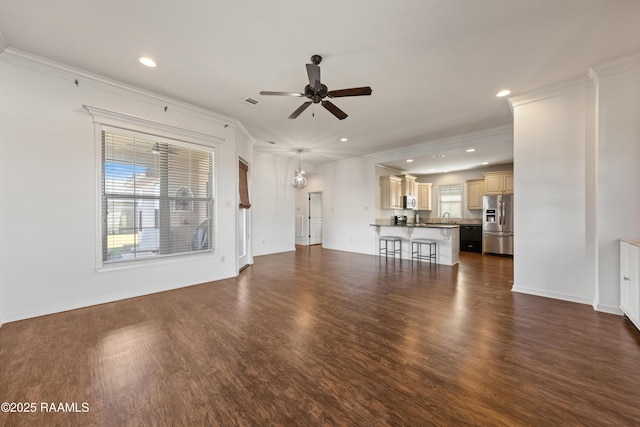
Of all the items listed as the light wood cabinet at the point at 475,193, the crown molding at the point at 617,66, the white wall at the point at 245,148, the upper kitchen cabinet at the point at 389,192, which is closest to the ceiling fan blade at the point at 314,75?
the white wall at the point at 245,148

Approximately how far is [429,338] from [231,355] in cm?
192

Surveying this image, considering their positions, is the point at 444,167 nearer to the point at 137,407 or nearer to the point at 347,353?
Result: the point at 347,353

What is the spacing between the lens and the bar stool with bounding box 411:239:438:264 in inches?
234

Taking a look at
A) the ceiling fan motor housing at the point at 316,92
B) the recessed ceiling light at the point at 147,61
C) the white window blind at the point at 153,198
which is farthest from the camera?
the white window blind at the point at 153,198

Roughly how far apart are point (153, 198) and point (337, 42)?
3.46 metres

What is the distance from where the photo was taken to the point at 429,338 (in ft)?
7.78

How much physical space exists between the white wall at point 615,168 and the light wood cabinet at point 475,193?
16.4 feet

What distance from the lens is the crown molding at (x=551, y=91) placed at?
3.18 metres

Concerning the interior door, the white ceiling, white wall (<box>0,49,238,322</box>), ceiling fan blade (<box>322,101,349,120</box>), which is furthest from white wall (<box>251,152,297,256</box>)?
ceiling fan blade (<box>322,101,349,120</box>)

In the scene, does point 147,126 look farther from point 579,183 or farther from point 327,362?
point 579,183

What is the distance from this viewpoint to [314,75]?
2479 millimetres

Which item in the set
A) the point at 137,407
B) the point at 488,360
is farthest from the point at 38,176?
the point at 488,360

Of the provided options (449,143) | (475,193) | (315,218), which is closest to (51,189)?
(449,143)

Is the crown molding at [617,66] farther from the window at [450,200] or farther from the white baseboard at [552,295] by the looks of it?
the window at [450,200]
